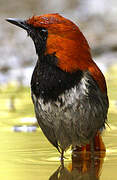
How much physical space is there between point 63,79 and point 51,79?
93 mm

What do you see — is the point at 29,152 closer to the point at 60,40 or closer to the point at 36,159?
the point at 36,159

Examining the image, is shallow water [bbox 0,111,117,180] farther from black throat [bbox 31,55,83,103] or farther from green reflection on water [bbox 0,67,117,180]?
black throat [bbox 31,55,83,103]

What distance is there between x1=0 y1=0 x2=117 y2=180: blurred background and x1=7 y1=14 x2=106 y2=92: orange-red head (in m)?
0.77

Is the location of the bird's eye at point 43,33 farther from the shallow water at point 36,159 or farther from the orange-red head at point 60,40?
the shallow water at point 36,159

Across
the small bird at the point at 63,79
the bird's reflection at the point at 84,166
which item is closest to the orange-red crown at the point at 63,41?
the small bird at the point at 63,79

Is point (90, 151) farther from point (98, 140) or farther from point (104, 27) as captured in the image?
point (104, 27)

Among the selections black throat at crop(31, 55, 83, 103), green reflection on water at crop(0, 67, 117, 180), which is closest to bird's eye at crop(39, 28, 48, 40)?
black throat at crop(31, 55, 83, 103)

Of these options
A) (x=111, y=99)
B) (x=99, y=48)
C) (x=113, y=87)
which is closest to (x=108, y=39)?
(x=99, y=48)

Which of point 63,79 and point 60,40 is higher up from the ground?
point 60,40

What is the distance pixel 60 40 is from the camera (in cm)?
462

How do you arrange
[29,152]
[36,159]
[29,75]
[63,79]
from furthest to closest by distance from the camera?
[29,75] → [29,152] → [36,159] → [63,79]

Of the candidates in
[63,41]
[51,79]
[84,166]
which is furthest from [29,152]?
[63,41]

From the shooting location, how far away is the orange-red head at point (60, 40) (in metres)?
4.60

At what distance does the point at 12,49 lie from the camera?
11.6 m
